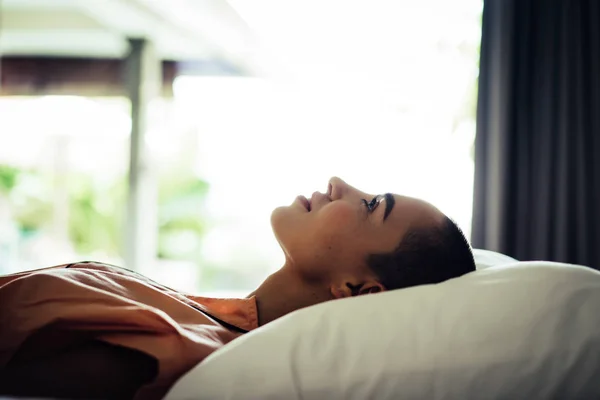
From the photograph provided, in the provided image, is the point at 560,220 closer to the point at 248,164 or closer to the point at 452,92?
the point at 452,92

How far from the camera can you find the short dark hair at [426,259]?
1082 mm

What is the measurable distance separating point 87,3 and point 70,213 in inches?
94.6

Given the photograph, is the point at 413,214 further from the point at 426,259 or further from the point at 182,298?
the point at 182,298

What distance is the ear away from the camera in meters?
1.13

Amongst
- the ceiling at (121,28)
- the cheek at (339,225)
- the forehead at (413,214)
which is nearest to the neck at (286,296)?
the cheek at (339,225)

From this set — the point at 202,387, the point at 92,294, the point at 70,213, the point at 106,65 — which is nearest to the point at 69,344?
the point at 92,294

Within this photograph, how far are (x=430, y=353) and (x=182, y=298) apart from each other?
569mm

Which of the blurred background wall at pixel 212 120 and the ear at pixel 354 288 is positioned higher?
the blurred background wall at pixel 212 120

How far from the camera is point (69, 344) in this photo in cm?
83

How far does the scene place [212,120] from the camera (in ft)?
14.8

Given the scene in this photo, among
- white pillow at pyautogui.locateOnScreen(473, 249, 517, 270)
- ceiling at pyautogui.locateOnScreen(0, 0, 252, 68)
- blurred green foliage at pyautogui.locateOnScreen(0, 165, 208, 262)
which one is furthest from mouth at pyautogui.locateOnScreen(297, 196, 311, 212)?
blurred green foliage at pyautogui.locateOnScreen(0, 165, 208, 262)

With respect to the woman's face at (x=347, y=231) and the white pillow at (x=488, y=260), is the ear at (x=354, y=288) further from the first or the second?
the white pillow at (x=488, y=260)

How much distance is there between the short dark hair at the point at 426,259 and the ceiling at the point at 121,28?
2692mm

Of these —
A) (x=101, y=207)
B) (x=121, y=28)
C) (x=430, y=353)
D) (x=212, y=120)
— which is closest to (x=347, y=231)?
(x=430, y=353)
